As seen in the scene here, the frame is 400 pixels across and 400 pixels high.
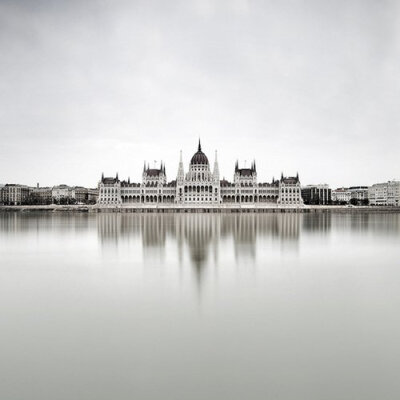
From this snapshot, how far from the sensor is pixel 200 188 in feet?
436

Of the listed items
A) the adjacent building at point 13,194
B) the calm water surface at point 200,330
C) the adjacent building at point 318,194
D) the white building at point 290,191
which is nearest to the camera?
the calm water surface at point 200,330

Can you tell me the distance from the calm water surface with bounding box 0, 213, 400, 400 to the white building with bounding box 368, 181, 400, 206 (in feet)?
500

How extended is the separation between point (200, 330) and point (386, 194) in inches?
6564

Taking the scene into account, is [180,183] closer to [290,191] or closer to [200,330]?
[290,191]

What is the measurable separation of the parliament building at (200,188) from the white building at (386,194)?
4572cm

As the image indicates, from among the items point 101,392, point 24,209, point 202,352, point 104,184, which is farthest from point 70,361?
point 104,184

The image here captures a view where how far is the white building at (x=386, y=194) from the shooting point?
157250 mm

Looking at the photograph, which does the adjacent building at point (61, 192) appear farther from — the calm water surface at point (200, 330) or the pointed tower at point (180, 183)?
the calm water surface at point (200, 330)

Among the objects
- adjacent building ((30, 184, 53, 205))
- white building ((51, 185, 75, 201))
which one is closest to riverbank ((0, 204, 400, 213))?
adjacent building ((30, 184, 53, 205))

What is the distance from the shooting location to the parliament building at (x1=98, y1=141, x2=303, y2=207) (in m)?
133

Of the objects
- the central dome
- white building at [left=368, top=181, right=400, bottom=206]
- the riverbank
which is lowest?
the riverbank

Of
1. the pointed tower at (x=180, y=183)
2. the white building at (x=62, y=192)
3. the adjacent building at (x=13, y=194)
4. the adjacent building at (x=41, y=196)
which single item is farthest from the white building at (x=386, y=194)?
the adjacent building at (x=13, y=194)

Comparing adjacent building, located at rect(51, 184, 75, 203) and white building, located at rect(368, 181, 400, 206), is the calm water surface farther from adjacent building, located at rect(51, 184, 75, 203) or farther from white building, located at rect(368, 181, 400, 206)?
adjacent building, located at rect(51, 184, 75, 203)

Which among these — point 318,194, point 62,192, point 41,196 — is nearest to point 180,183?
point 318,194
